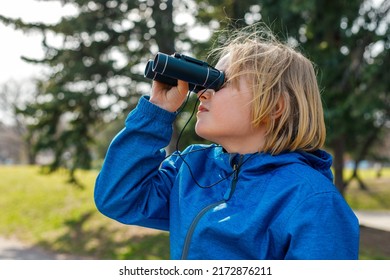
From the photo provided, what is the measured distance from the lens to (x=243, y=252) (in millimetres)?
1395

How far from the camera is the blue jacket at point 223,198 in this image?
130 centimetres

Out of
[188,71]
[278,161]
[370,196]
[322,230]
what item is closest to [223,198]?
[278,161]

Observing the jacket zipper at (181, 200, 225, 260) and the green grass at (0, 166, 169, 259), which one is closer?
the jacket zipper at (181, 200, 225, 260)

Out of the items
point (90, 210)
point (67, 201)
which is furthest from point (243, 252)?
point (67, 201)

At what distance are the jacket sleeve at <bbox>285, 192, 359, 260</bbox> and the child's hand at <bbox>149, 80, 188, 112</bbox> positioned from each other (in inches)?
24.7

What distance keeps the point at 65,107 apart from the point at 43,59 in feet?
3.80

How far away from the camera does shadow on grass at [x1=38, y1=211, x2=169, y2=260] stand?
28.0 ft

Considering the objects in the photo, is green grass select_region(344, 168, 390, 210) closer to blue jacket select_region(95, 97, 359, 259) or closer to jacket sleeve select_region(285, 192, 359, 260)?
blue jacket select_region(95, 97, 359, 259)

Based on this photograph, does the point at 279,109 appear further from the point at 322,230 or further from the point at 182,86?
the point at 322,230

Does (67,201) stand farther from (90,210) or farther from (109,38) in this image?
(109,38)

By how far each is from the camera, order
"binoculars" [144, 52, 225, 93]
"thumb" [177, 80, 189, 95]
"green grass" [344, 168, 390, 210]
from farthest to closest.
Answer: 1. "green grass" [344, 168, 390, 210]
2. "thumb" [177, 80, 189, 95]
3. "binoculars" [144, 52, 225, 93]

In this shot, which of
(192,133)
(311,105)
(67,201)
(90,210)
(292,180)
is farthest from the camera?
(67,201)

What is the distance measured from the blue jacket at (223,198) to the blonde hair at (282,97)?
0.06m

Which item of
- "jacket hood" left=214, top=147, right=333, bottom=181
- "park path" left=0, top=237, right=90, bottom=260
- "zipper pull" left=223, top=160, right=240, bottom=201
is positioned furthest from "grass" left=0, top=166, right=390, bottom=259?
"zipper pull" left=223, top=160, right=240, bottom=201
